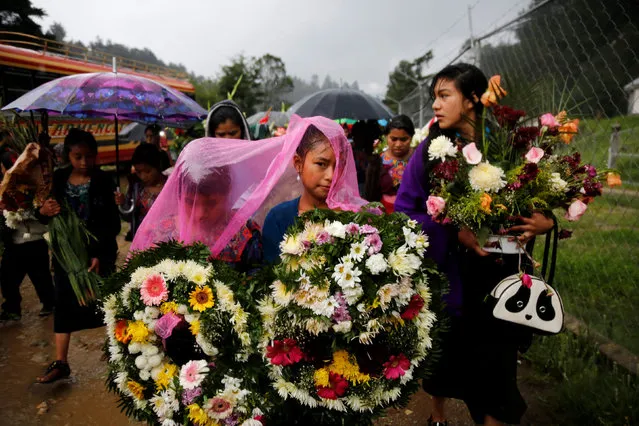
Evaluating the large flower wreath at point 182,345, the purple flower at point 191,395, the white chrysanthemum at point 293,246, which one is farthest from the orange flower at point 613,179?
the purple flower at point 191,395

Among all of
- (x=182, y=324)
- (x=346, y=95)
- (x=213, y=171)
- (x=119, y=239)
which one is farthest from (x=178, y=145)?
(x=182, y=324)

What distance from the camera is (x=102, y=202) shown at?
11.6ft

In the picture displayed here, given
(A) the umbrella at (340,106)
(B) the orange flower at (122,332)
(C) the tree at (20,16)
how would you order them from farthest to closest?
1. (C) the tree at (20,16)
2. (A) the umbrella at (340,106)
3. (B) the orange flower at (122,332)

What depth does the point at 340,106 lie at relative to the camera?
6301mm

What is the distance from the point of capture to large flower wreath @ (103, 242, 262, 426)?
151 centimetres

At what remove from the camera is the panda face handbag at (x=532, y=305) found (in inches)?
76.1

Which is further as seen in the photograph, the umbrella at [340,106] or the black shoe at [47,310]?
the umbrella at [340,106]

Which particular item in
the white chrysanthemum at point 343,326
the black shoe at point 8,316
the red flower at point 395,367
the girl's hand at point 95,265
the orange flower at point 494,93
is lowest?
the black shoe at point 8,316

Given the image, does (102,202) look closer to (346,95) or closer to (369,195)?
(369,195)

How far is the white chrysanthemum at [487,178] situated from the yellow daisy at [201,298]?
1132 millimetres

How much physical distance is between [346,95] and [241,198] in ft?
15.5

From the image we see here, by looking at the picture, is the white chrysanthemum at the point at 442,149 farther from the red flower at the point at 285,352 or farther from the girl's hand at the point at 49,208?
the girl's hand at the point at 49,208

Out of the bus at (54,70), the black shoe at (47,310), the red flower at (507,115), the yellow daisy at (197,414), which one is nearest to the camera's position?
Result: the yellow daisy at (197,414)

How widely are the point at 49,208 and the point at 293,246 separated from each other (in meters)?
2.64
